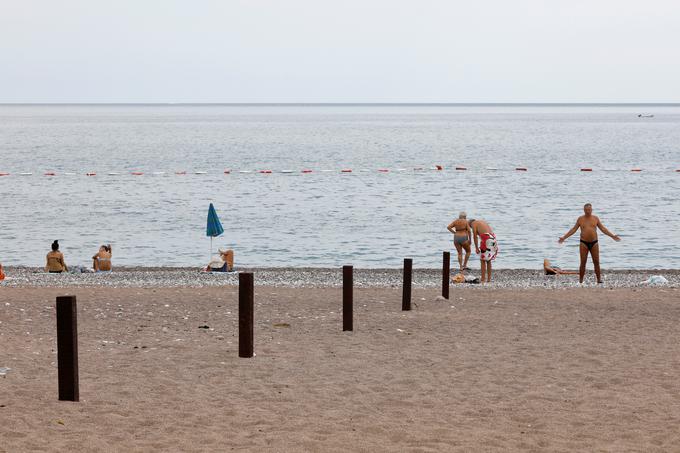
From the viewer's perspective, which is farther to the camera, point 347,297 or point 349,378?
point 347,297

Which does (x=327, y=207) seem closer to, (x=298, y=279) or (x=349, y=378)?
(x=298, y=279)

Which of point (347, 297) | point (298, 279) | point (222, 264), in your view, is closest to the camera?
point (347, 297)

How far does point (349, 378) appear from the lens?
10359 mm

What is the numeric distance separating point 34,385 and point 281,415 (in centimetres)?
273

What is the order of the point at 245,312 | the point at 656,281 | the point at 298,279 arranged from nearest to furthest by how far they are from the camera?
1. the point at 245,312
2. the point at 656,281
3. the point at 298,279

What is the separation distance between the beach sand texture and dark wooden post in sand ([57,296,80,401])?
0.48 ft

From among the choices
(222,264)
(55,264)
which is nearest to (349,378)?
(222,264)

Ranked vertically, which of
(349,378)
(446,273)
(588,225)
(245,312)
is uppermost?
(588,225)

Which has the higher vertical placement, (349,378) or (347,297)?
(347,297)

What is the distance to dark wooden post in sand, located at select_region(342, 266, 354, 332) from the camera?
43.1 ft

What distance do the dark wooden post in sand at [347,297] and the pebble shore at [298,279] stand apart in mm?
6141

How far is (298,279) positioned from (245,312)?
11089 mm

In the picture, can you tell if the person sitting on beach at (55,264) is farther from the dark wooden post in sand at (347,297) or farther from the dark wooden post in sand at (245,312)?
the dark wooden post in sand at (245,312)

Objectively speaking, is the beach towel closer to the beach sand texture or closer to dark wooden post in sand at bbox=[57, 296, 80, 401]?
the beach sand texture
